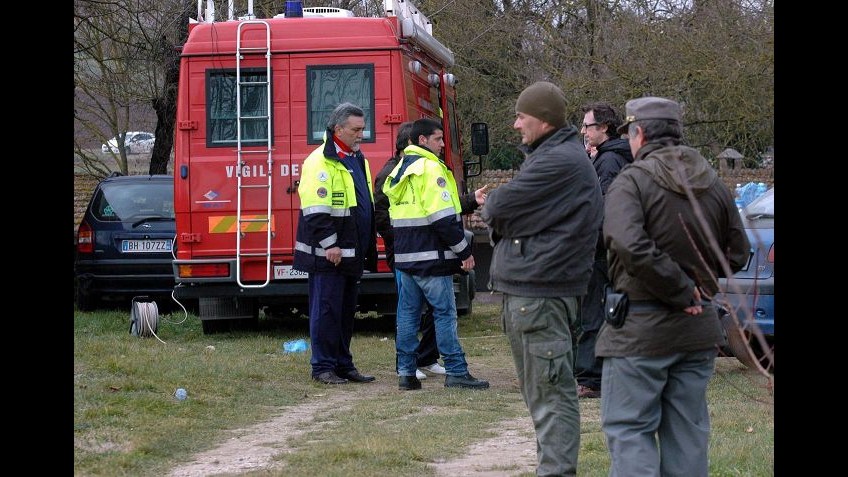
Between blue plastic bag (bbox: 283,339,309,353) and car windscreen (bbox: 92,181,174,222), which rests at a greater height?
car windscreen (bbox: 92,181,174,222)

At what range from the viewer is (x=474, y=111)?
22.9 meters

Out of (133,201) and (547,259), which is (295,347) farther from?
(547,259)

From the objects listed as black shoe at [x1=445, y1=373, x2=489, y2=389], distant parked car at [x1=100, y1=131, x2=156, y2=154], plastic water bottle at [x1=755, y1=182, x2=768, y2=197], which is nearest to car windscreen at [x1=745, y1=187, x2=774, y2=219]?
plastic water bottle at [x1=755, y1=182, x2=768, y2=197]

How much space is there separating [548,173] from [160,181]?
10031 mm

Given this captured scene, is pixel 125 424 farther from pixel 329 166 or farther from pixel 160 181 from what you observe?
pixel 160 181

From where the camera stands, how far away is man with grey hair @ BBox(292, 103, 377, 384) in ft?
29.2

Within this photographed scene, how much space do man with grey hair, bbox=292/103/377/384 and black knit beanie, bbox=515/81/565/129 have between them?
11.9ft

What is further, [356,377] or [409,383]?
[356,377]

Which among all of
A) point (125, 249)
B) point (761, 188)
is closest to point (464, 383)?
point (761, 188)

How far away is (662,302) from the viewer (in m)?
4.55

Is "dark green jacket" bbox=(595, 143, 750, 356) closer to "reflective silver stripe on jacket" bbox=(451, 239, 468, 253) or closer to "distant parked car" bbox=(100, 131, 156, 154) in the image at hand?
"reflective silver stripe on jacket" bbox=(451, 239, 468, 253)

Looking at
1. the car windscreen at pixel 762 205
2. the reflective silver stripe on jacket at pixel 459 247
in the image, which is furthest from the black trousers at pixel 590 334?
the car windscreen at pixel 762 205

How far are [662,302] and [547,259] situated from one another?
821 mm

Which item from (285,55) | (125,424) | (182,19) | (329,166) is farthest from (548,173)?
(182,19)
